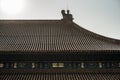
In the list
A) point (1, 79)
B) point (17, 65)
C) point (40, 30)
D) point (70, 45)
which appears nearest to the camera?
point (1, 79)

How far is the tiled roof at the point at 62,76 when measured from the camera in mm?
9820

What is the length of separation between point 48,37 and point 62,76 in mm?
2609

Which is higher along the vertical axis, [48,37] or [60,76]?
[48,37]

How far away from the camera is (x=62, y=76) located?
10000 millimetres

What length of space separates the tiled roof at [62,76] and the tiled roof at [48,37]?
1.06 metres

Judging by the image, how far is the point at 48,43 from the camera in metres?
11.2

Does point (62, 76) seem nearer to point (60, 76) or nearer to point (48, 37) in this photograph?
point (60, 76)

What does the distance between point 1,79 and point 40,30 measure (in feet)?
13.0

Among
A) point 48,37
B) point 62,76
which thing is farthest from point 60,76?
point 48,37

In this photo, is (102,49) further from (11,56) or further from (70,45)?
(11,56)

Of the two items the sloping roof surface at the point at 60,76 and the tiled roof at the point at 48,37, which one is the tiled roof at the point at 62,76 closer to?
the sloping roof surface at the point at 60,76

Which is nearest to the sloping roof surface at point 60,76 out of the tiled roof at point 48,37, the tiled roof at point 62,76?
the tiled roof at point 62,76

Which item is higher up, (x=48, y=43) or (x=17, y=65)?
(x=48, y=43)

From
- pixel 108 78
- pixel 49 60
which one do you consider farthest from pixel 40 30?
pixel 108 78
